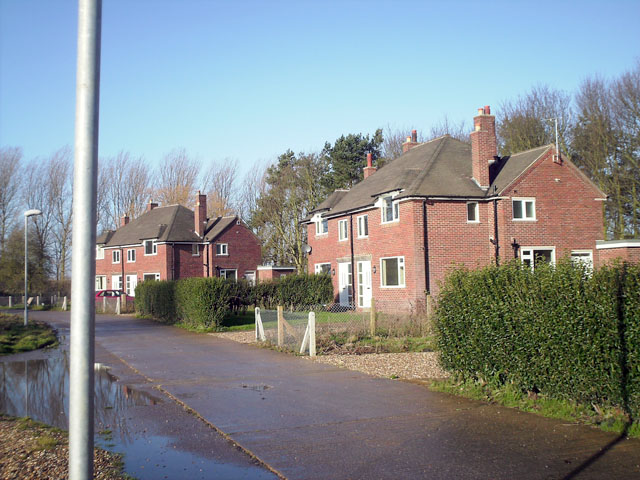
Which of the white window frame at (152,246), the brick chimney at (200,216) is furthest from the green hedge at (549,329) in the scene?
the white window frame at (152,246)

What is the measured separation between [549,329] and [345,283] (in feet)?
80.2

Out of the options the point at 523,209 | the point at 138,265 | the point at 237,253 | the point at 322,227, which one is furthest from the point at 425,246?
the point at 138,265

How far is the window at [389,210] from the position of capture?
2722 cm

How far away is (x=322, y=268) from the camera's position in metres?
35.4

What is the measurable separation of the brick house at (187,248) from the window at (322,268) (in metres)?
13.1

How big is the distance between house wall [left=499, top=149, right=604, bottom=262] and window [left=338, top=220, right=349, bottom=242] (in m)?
8.86

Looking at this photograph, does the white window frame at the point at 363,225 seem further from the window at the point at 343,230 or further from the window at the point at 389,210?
the window at the point at 389,210

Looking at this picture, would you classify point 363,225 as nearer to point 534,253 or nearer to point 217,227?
point 534,253

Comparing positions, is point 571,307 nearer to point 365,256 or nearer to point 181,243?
point 365,256

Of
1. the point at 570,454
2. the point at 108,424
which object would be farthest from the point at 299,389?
the point at 570,454

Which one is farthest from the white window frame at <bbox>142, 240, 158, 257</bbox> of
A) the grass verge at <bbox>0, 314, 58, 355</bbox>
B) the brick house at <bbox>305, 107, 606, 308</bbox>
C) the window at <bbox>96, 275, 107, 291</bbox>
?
the brick house at <bbox>305, 107, 606, 308</bbox>

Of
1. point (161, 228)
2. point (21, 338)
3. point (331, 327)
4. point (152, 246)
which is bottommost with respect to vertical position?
point (21, 338)

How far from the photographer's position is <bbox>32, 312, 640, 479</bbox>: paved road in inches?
242

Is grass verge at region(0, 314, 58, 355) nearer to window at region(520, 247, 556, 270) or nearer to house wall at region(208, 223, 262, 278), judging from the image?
window at region(520, 247, 556, 270)
